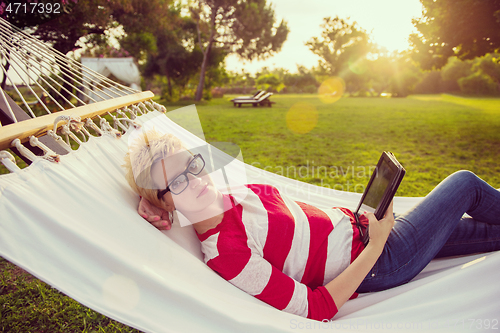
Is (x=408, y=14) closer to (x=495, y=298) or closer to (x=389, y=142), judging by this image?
(x=389, y=142)

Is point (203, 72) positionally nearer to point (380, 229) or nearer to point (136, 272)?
point (380, 229)

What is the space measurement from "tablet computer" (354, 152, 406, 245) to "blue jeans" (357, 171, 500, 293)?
0.15 metres

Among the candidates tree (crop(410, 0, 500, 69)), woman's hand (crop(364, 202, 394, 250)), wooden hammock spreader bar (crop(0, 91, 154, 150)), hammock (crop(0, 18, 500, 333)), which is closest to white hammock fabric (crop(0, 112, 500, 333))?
hammock (crop(0, 18, 500, 333))

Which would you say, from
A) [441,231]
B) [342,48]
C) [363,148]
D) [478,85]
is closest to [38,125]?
[441,231]

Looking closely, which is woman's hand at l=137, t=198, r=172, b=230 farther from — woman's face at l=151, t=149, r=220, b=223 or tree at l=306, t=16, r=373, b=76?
tree at l=306, t=16, r=373, b=76

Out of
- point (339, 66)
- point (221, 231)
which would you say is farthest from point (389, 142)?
point (339, 66)

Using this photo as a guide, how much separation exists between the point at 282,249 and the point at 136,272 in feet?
1.76

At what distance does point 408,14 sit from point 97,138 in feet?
30.4

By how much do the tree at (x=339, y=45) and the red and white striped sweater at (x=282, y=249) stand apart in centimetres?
3587

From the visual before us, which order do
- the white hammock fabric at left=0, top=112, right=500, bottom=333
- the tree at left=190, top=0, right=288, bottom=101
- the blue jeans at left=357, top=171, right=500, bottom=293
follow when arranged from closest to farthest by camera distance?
the white hammock fabric at left=0, top=112, right=500, bottom=333, the blue jeans at left=357, top=171, right=500, bottom=293, the tree at left=190, top=0, right=288, bottom=101

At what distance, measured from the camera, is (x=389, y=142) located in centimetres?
596

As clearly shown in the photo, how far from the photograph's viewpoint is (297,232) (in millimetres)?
1153

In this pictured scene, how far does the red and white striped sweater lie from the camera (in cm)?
98

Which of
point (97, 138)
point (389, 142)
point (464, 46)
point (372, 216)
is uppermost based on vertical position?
point (464, 46)
